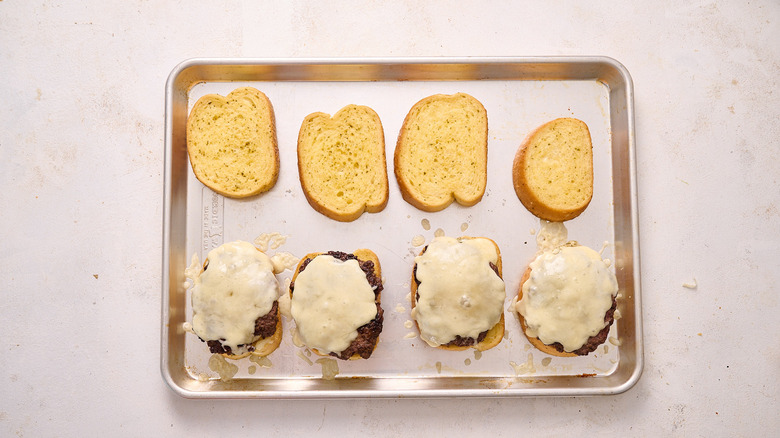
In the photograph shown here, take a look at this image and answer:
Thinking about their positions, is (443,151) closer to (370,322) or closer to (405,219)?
(405,219)

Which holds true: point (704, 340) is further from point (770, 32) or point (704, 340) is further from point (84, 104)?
point (84, 104)

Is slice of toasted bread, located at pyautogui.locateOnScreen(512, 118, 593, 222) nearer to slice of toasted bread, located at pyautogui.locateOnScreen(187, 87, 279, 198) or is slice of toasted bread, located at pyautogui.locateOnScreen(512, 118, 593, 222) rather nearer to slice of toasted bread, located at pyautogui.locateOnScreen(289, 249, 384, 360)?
slice of toasted bread, located at pyautogui.locateOnScreen(289, 249, 384, 360)

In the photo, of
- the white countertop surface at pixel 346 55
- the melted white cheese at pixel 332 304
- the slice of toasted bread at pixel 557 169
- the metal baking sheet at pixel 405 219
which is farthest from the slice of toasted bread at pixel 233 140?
the slice of toasted bread at pixel 557 169

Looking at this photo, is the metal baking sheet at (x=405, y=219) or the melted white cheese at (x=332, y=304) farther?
the metal baking sheet at (x=405, y=219)

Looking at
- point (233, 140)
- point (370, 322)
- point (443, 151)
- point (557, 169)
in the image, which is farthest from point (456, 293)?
point (233, 140)

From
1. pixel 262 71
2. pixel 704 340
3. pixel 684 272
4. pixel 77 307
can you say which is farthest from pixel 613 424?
pixel 77 307

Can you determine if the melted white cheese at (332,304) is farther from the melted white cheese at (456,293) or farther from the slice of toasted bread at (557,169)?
the slice of toasted bread at (557,169)
